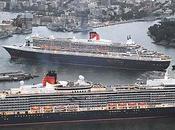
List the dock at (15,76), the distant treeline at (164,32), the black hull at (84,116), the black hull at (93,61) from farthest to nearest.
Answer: the distant treeline at (164,32), the black hull at (93,61), the dock at (15,76), the black hull at (84,116)

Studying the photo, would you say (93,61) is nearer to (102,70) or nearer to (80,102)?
(102,70)

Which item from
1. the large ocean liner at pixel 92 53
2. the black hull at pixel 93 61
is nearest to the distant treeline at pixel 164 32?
the large ocean liner at pixel 92 53

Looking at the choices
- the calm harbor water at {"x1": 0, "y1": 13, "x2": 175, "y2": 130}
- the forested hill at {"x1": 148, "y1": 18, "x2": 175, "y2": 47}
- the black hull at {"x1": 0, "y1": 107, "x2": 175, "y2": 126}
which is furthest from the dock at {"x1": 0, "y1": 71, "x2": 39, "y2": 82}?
the forested hill at {"x1": 148, "y1": 18, "x2": 175, "y2": 47}

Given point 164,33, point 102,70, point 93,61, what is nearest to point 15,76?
point 102,70

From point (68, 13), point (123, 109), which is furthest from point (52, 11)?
point (123, 109)

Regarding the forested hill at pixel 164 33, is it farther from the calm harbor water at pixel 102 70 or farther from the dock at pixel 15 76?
the dock at pixel 15 76

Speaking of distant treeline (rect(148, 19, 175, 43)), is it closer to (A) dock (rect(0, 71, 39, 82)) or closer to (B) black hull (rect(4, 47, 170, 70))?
(B) black hull (rect(4, 47, 170, 70))

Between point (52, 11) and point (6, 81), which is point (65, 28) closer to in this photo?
point (52, 11)
